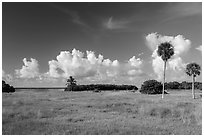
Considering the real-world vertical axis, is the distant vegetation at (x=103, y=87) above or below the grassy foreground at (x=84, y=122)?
above

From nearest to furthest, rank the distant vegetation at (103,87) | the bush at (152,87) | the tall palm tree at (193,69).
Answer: the distant vegetation at (103,87), the tall palm tree at (193,69), the bush at (152,87)

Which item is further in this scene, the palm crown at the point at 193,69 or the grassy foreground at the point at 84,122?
the palm crown at the point at 193,69

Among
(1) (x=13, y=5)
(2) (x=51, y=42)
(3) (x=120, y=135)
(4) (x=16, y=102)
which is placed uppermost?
(1) (x=13, y=5)

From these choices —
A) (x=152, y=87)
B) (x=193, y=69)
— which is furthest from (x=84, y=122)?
(x=152, y=87)

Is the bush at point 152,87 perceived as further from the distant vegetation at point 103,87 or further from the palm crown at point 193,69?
the distant vegetation at point 103,87

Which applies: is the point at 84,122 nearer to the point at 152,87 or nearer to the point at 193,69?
the point at 193,69

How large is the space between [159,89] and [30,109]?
23478 mm

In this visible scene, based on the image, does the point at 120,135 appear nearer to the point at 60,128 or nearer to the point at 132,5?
the point at 60,128

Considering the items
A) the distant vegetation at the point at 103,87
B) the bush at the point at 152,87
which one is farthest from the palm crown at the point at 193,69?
the bush at the point at 152,87

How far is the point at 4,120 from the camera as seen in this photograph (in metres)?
9.20

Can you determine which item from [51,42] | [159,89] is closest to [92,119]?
[51,42]

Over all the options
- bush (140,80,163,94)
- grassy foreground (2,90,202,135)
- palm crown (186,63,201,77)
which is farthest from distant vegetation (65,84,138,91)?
grassy foreground (2,90,202,135)

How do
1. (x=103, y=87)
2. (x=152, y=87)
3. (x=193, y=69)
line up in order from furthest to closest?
(x=152, y=87), (x=193, y=69), (x=103, y=87)

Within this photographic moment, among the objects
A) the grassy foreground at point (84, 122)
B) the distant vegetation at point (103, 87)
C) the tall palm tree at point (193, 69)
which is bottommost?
the grassy foreground at point (84, 122)
